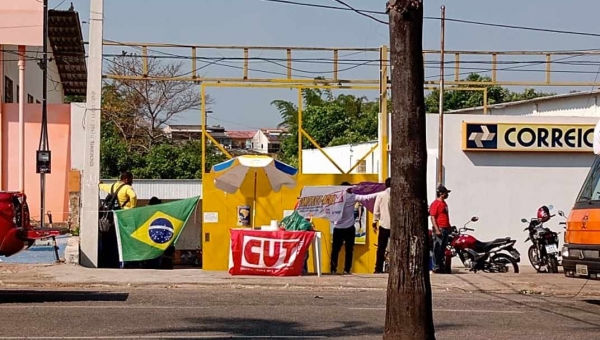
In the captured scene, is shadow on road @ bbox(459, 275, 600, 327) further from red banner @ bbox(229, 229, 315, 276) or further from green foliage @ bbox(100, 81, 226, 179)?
green foliage @ bbox(100, 81, 226, 179)

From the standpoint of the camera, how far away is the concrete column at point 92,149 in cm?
1717

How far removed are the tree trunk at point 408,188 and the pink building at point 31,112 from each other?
23656mm

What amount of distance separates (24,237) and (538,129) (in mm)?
13092

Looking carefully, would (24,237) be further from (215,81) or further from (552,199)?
(552,199)

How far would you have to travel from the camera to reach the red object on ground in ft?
41.5

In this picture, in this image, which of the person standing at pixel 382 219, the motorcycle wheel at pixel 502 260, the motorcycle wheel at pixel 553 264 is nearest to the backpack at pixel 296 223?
the person standing at pixel 382 219

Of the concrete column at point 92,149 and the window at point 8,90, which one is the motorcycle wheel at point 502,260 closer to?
the concrete column at point 92,149

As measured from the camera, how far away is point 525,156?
72.0 feet

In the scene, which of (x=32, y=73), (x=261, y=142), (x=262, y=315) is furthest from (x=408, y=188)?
(x=261, y=142)

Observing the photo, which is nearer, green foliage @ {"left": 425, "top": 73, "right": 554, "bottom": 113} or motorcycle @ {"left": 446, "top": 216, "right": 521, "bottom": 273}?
motorcycle @ {"left": 446, "top": 216, "right": 521, "bottom": 273}

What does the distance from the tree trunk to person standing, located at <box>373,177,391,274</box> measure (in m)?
9.81

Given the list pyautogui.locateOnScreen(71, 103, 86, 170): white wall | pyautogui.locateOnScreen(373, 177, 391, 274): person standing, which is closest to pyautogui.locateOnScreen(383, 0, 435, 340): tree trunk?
pyautogui.locateOnScreen(373, 177, 391, 274): person standing

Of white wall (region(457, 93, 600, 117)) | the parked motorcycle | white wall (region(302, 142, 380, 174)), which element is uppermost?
white wall (region(457, 93, 600, 117))

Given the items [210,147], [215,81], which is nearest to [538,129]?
[215,81]
